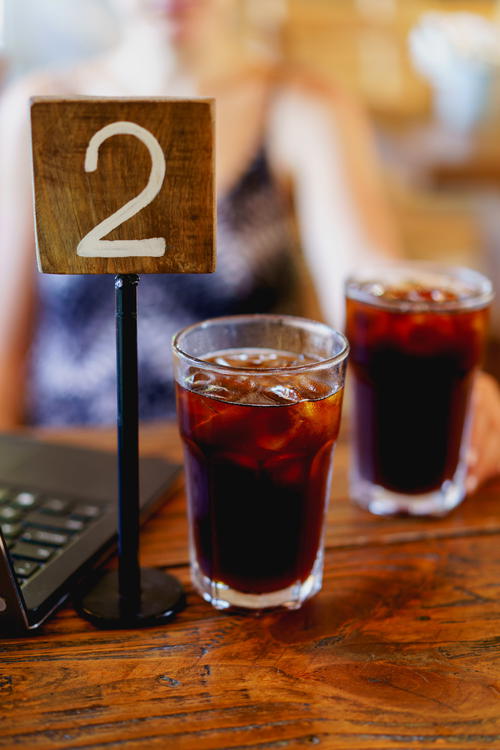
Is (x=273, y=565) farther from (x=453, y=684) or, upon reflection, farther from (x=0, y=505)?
(x=0, y=505)

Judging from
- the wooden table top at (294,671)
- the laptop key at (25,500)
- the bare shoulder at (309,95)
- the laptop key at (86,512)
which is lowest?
the wooden table top at (294,671)

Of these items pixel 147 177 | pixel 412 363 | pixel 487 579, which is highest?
pixel 147 177

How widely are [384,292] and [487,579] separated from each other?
0.32m

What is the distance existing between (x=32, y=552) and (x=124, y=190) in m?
0.34

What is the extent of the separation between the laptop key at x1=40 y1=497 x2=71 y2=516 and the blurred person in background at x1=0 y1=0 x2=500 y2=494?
0.85 metres

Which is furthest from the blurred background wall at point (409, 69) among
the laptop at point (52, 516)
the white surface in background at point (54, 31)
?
the laptop at point (52, 516)

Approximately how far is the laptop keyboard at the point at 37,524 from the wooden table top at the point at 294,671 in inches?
2.4

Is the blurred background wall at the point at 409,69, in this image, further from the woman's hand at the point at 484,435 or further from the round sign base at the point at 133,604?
the round sign base at the point at 133,604

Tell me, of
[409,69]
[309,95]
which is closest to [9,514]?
[309,95]

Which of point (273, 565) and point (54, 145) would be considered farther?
point (273, 565)

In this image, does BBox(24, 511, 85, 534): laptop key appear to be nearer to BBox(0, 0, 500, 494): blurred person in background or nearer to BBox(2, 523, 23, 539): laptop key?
BBox(2, 523, 23, 539): laptop key

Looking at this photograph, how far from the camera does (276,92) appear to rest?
1879mm

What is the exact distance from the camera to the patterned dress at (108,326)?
165 centimetres

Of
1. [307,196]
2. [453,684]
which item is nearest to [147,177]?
[453,684]
